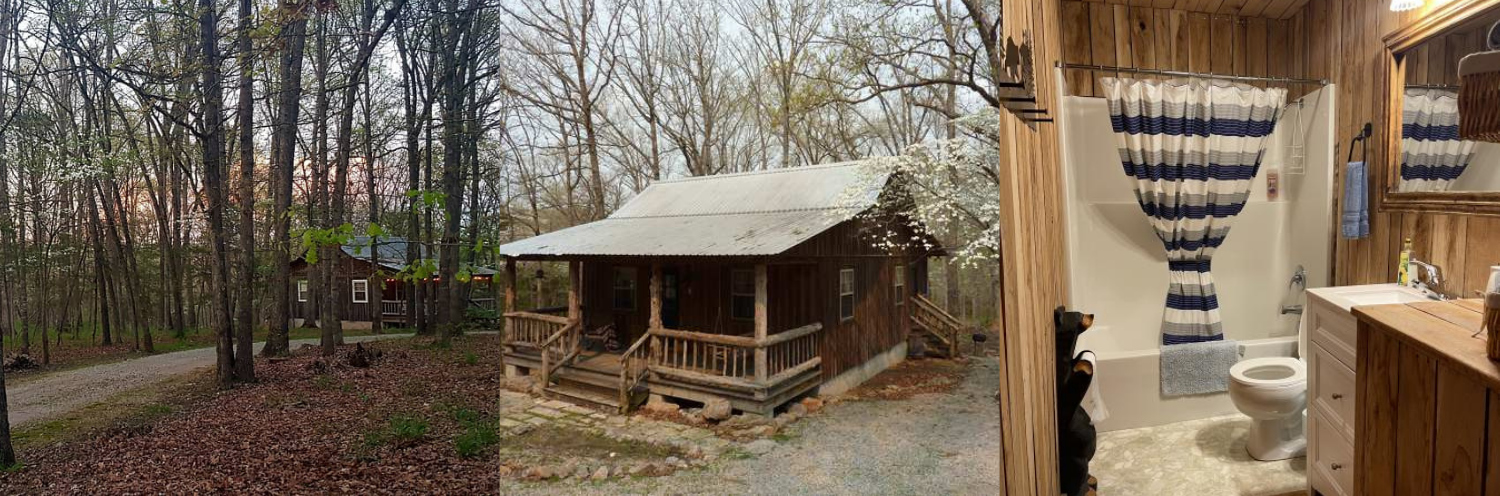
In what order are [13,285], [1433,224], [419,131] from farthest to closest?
[1433,224] → [419,131] → [13,285]

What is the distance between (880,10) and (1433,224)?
2224 millimetres

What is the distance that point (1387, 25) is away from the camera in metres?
2.59

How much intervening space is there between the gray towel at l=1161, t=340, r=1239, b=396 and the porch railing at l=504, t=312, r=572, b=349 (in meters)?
2.57

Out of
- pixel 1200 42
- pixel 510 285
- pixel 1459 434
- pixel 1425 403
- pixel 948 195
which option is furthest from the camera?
pixel 1200 42

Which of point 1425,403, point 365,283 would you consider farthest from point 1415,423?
point 365,283

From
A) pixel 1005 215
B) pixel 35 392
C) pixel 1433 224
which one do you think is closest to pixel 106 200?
pixel 35 392

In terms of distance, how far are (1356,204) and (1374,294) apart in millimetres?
488

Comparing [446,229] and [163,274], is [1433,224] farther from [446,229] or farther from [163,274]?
[163,274]

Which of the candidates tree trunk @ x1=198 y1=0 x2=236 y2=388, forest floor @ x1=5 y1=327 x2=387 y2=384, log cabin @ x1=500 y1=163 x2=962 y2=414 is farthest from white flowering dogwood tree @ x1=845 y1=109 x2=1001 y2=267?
forest floor @ x1=5 y1=327 x2=387 y2=384

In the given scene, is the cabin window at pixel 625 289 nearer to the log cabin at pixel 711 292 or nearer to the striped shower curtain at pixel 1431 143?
the log cabin at pixel 711 292

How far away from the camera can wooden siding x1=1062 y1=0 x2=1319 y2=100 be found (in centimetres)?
299

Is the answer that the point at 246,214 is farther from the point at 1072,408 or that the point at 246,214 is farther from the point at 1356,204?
the point at 1356,204

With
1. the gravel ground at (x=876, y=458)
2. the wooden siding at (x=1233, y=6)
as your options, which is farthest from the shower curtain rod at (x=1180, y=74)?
the gravel ground at (x=876, y=458)

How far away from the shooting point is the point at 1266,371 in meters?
2.67
